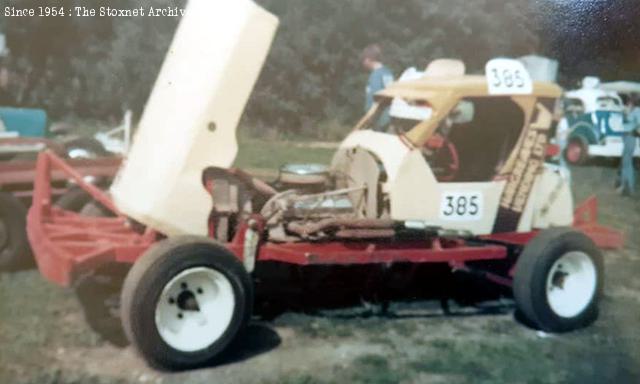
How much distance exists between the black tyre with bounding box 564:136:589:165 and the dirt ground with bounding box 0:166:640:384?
776 millimetres

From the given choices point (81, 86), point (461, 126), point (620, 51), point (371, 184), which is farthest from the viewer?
point (461, 126)

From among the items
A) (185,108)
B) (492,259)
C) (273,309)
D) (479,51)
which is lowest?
(273,309)

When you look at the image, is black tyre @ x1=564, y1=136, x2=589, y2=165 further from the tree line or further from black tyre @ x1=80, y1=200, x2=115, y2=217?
black tyre @ x1=80, y1=200, x2=115, y2=217

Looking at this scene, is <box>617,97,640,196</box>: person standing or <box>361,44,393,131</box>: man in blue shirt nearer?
<box>361,44,393,131</box>: man in blue shirt

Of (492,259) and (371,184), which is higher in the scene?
(371,184)

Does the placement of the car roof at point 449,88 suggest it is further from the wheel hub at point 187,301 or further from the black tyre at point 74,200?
the black tyre at point 74,200

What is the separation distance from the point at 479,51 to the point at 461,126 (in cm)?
47

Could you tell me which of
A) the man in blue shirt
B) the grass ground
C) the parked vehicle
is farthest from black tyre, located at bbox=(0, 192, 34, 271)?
the parked vehicle

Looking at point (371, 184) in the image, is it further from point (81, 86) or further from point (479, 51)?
point (81, 86)

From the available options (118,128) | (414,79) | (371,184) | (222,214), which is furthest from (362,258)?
(118,128)

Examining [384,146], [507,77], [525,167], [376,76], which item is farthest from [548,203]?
[376,76]

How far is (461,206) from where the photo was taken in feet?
11.3

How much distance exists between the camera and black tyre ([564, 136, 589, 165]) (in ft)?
14.9

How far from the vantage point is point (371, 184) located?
134 inches
